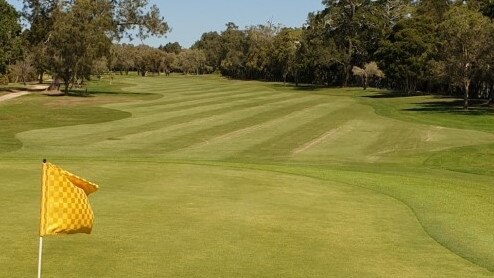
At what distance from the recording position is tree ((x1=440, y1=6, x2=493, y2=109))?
200 ft

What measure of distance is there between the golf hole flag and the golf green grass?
1532 mm

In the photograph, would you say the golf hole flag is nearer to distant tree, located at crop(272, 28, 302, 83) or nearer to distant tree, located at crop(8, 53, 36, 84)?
distant tree, located at crop(8, 53, 36, 84)

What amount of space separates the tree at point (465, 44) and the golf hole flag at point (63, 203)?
196 ft

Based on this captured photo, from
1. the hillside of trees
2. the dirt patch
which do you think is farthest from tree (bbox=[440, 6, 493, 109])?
the dirt patch

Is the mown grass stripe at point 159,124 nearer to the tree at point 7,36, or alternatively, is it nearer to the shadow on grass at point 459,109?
the shadow on grass at point 459,109

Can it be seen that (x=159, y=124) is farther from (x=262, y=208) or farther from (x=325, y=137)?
(x=262, y=208)

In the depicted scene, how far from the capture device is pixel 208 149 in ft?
111

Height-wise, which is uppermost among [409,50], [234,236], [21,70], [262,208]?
[409,50]

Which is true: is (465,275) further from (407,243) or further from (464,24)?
(464,24)

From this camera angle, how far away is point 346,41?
12788 cm

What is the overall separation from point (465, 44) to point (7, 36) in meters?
55.1

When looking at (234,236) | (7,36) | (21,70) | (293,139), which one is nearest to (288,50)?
(21,70)

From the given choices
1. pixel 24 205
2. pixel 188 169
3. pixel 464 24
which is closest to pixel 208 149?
pixel 188 169

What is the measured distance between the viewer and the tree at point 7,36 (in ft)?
244
